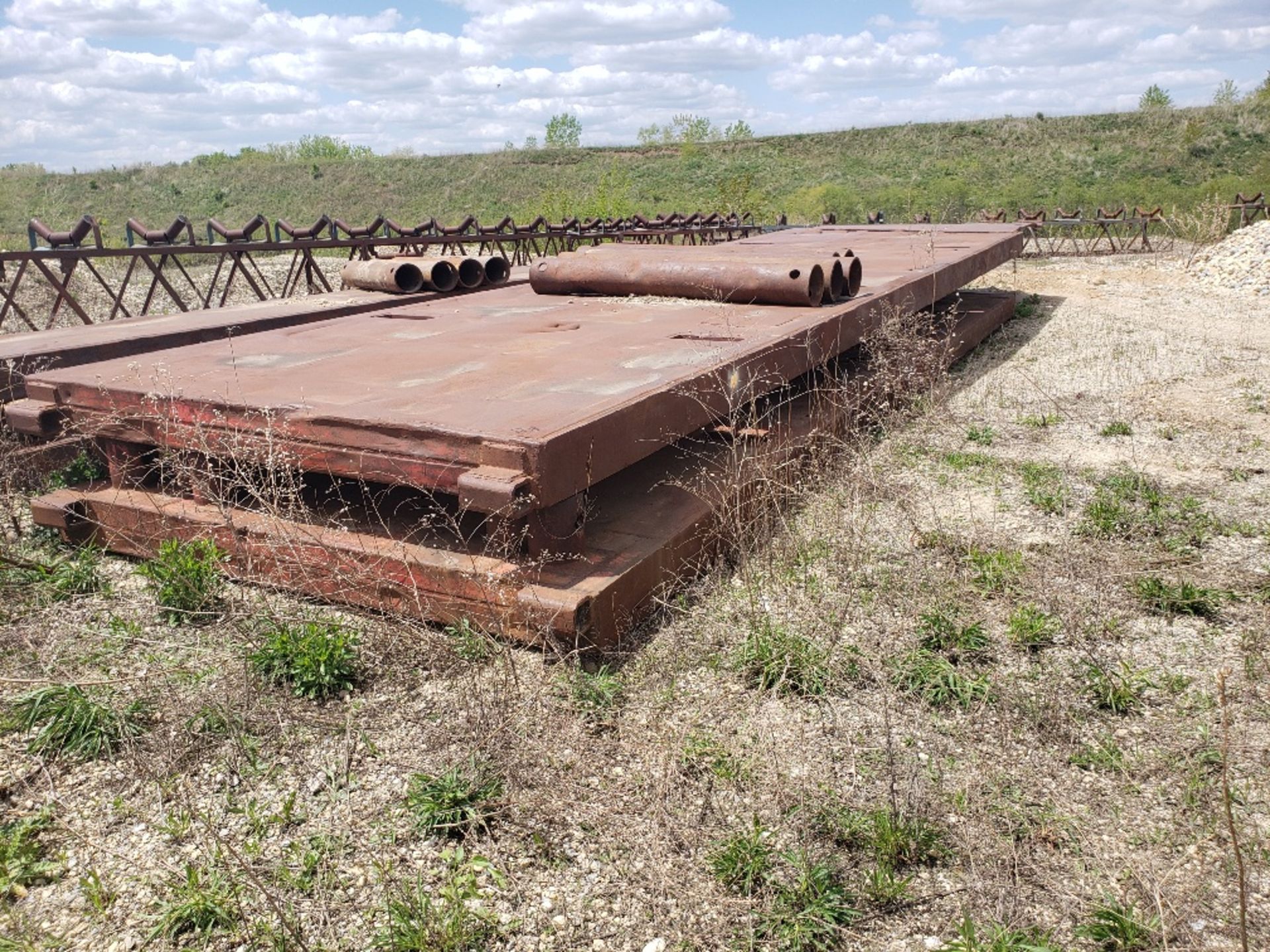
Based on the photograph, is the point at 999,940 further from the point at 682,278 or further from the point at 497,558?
the point at 682,278

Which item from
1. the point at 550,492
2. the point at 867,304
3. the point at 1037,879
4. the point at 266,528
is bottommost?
the point at 1037,879

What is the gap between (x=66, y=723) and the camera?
2859mm

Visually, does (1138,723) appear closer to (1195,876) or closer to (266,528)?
(1195,876)

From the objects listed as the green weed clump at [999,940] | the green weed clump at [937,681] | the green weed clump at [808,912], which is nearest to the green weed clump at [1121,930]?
the green weed clump at [999,940]

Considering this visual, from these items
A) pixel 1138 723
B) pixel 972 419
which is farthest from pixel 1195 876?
pixel 972 419

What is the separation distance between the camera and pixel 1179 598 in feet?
11.6

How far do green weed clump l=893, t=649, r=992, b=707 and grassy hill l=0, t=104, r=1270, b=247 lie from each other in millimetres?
26798

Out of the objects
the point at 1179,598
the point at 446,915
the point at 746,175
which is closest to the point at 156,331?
the point at 446,915

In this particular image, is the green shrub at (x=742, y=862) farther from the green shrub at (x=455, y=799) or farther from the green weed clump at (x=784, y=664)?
the green weed clump at (x=784, y=664)

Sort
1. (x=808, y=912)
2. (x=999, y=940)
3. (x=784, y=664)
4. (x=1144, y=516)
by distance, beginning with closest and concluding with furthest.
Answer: (x=999, y=940)
(x=808, y=912)
(x=784, y=664)
(x=1144, y=516)

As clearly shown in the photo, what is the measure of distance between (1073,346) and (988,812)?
7.46 meters

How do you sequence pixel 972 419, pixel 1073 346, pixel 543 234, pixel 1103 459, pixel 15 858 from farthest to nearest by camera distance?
pixel 543 234 → pixel 1073 346 → pixel 972 419 → pixel 1103 459 → pixel 15 858

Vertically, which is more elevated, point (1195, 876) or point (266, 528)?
point (266, 528)

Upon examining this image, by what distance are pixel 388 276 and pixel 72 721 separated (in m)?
5.04
